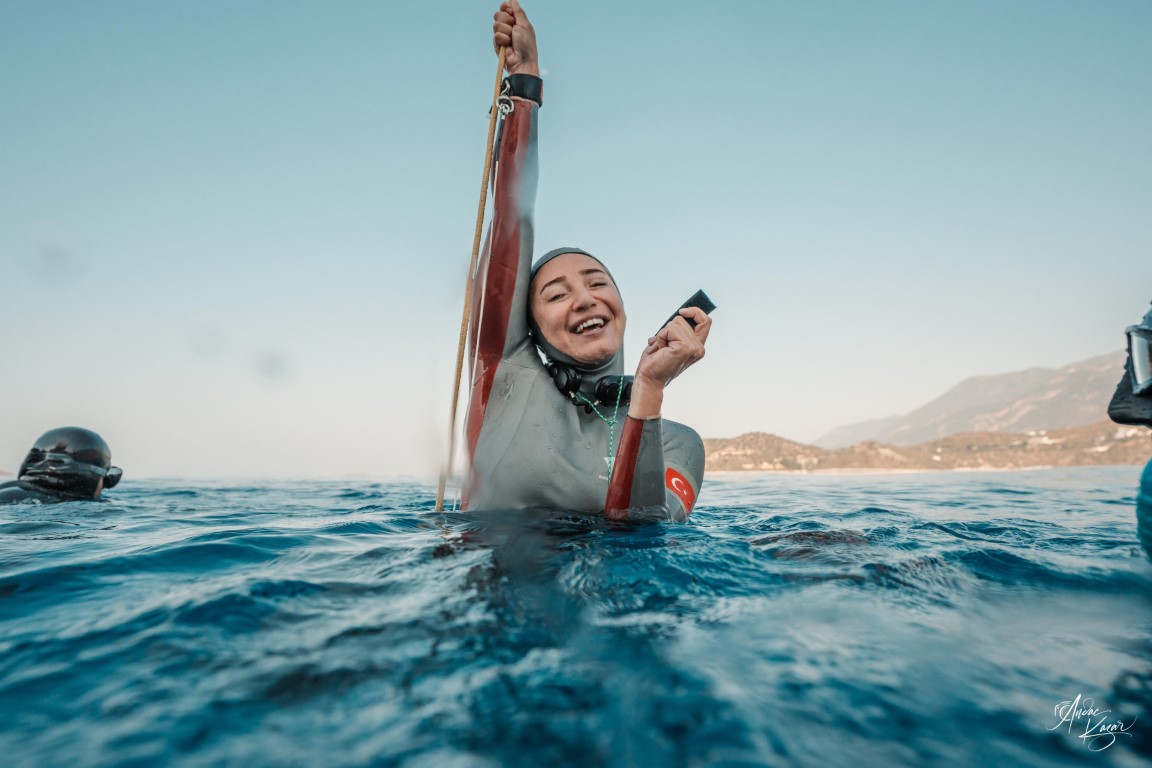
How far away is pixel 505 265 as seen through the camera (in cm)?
369

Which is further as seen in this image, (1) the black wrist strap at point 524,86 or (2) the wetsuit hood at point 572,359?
(2) the wetsuit hood at point 572,359

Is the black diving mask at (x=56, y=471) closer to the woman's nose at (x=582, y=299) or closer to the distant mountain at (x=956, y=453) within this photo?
the woman's nose at (x=582, y=299)

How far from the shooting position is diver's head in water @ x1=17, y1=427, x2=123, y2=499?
615 centimetres

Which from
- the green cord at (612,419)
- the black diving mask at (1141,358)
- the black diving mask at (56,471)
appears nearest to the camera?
the black diving mask at (1141,358)

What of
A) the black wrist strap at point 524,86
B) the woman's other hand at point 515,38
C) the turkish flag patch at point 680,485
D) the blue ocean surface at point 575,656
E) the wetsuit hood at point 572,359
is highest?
the woman's other hand at point 515,38

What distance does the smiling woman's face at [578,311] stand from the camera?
12.6 ft

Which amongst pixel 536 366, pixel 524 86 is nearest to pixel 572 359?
pixel 536 366

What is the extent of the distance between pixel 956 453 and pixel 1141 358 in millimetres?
26740

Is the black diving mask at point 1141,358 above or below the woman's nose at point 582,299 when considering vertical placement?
below

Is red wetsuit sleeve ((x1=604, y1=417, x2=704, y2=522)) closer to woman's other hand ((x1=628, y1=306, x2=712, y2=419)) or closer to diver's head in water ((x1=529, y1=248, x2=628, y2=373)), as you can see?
woman's other hand ((x1=628, y1=306, x2=712, y2=419))

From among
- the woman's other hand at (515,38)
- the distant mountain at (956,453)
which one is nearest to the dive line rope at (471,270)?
the woman's other hand at (515,38)

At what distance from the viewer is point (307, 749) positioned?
42.1 inches

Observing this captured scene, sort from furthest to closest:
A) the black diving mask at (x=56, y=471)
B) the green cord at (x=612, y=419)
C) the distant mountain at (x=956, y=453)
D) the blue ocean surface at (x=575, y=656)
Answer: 1. the distant mountain at (x=956, y=453)
2. the black diving mask at (x=56, y=471)
3. the green cord at (x=612, y=419)
4. the blue ocean surface at (x=575, y=656)

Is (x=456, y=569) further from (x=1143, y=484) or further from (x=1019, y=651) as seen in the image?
(x=1143, y=484)
